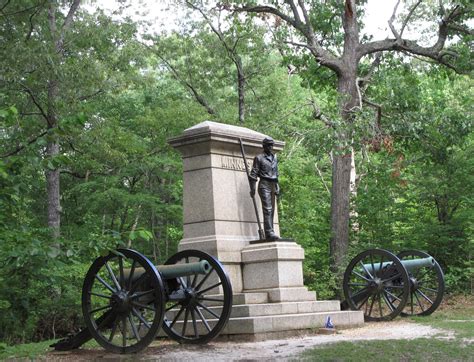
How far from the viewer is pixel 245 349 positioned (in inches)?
352

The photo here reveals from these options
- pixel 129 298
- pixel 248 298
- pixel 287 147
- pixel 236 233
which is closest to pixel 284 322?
pixel 248 298

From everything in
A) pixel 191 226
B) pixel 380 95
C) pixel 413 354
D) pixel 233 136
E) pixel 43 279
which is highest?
pixel 380 95

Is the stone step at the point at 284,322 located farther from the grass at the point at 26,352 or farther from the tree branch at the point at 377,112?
the tree branch at the point at 377,112

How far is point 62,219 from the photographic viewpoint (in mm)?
26922

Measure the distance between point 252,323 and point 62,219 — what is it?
18.1 m

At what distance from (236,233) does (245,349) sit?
3.39m

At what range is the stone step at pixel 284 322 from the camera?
1004 centimetres

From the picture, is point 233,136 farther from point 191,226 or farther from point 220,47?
point 220,47

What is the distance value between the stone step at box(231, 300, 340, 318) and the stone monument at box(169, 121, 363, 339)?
0.05ft

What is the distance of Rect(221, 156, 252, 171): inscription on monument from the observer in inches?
480

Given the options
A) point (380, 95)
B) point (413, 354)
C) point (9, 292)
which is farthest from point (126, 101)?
point (413, 354)

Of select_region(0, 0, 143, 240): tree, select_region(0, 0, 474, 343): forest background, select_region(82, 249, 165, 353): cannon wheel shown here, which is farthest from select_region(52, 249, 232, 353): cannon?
select_region(0, 0, 143, 240): tree

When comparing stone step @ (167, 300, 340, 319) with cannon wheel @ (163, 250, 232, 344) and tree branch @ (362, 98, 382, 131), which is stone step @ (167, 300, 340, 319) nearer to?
cannon wheel @ (163, 250, 232, 344)

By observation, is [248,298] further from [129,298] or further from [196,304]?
[129,298]
